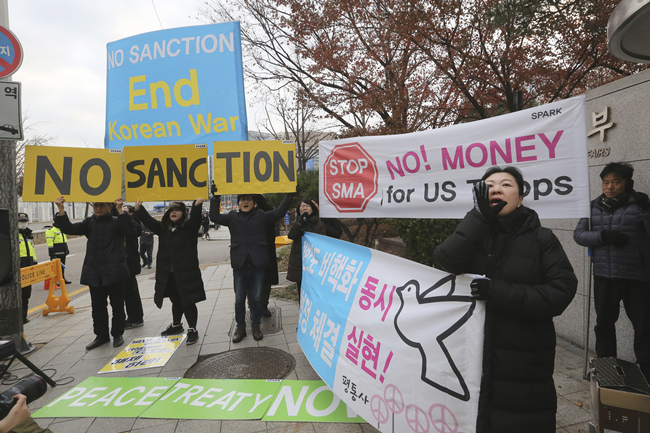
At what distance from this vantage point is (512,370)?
5.98 ft

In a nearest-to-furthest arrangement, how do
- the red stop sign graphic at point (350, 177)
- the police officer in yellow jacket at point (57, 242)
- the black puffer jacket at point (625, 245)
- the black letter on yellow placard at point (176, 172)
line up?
the black puffer jacket at point (625, 245) → the red stop sign graphic at point (350, 177) → the black letter on yellow placard at point (176, 172) → the police officer in yellow jacket at point (57, 242)

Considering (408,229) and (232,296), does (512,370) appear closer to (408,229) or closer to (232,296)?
(408,229)

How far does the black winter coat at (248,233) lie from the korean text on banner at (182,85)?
1013 millimetres

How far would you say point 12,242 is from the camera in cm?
Answer: 440

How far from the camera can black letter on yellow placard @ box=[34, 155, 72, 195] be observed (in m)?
3.90

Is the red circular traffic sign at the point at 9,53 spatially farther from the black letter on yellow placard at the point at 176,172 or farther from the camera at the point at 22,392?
the camera at the point at 22,392

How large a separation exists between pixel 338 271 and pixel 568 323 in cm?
310

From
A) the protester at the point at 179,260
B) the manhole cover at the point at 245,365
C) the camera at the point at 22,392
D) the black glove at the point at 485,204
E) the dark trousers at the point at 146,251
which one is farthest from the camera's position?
the dark trousers at the point at 146,251

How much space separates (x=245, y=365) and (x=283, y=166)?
7.74 feet

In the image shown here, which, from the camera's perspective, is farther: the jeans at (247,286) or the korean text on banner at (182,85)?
the jeans at (247,286)

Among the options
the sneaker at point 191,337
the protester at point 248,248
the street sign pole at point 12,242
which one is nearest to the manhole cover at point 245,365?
the protester at point 248,248

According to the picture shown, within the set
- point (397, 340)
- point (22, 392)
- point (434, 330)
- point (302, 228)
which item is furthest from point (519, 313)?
point (302, 228)

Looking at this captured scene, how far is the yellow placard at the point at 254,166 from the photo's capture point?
163 inches

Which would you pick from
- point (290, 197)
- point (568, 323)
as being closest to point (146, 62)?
point (290, 197)
